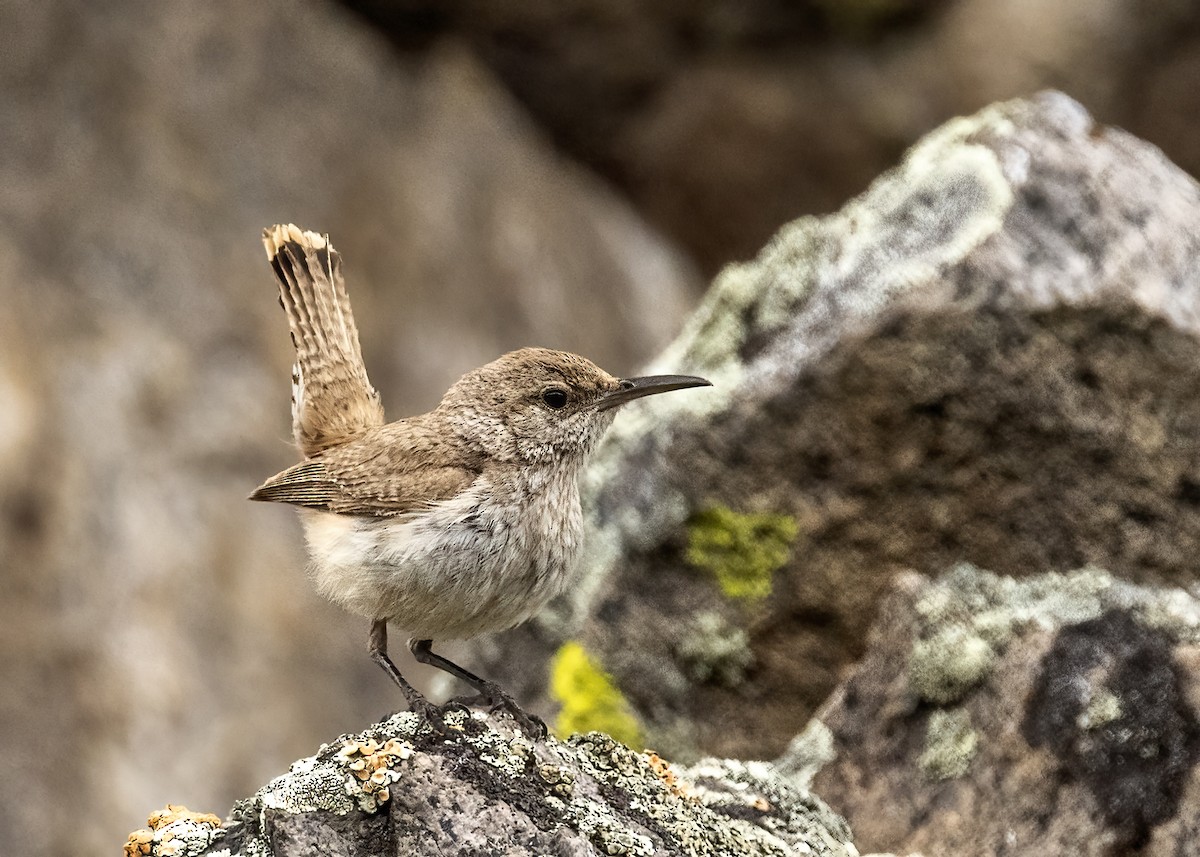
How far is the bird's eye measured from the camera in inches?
189

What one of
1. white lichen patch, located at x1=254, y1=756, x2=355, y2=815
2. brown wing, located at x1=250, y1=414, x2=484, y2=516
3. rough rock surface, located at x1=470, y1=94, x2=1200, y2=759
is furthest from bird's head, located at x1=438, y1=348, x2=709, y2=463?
white lichen patch, located at x1=254, y1=756, x2=355, y2=815

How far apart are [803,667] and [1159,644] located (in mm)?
1277

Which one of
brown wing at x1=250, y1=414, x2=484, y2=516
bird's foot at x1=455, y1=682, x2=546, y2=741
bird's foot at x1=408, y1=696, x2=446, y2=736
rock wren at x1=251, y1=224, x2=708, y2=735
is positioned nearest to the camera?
bird's foot at x1=408, y1=696, x2=446, y2=736

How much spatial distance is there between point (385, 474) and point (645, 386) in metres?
0.93

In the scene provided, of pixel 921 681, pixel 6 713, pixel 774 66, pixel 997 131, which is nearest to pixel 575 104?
pixel 774 66

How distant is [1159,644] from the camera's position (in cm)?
390

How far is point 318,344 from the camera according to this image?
5.35 m

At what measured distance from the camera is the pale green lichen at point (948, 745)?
3959 millimetres

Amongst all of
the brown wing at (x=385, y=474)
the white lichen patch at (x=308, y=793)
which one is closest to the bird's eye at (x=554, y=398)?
the brown wing at (x=385, y=474)

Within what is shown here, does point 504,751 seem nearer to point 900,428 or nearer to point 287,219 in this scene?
point 900,428

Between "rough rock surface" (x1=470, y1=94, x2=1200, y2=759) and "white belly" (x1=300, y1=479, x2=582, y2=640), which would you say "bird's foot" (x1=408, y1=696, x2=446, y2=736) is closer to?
"white belly" (x1=300, y1=479, x2=582, y2=640)

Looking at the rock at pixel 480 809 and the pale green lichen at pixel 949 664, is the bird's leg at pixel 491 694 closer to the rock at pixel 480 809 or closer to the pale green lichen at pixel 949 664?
the rock at pixel 480 809

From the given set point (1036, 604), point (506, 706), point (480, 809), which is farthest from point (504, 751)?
point (1036, 604)

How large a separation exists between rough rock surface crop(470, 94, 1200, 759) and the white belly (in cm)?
61
